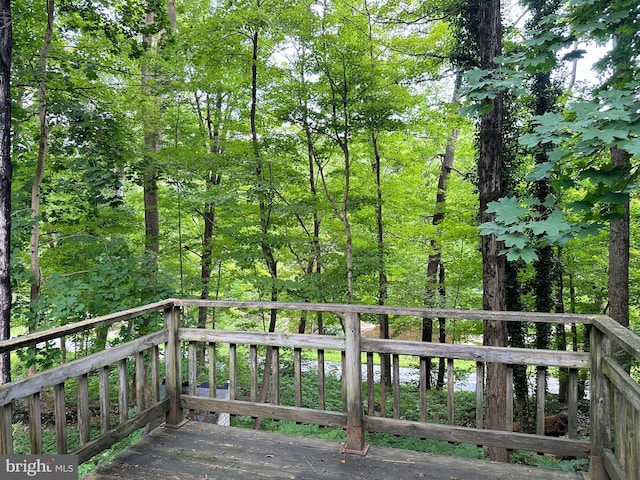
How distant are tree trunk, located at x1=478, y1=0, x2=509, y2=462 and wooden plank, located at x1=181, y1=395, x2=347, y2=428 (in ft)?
8.41

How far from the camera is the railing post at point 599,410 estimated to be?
2.30 m

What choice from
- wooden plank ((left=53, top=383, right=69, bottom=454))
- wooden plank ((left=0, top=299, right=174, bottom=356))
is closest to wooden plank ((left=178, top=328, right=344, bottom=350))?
wooden plank ((left=0, top=299, right=174, bottom=356))

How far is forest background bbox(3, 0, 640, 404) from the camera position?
471 centimetres

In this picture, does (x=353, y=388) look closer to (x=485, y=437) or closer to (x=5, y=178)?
(x=485, y=437)

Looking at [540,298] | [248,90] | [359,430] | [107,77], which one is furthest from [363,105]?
[107,77]

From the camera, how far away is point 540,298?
8336 millimetres

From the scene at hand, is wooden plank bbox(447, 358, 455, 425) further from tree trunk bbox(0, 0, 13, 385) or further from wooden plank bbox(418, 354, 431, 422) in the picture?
tree trunk bbox(0, 0, 13, 385)

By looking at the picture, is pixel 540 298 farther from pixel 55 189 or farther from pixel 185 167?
pixel 55 189

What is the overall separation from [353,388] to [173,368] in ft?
5.11

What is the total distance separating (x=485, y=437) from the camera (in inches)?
101

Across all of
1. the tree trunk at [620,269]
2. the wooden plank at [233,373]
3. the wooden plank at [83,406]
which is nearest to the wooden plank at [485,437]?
the wooden plank at [233,373]

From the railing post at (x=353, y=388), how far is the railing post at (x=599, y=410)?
1.38m

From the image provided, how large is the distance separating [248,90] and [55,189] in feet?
12.3

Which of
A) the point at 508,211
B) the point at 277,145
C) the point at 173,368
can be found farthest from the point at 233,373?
the point at 277,145
